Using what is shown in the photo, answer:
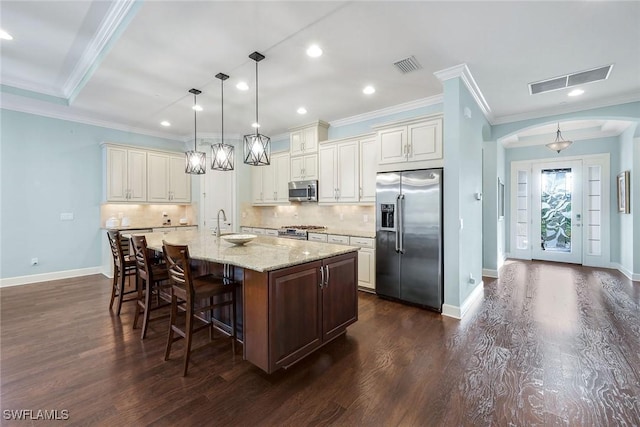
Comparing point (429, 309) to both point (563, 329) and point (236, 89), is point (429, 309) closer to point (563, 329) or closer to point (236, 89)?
point (563, 329)

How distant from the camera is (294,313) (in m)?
2.28

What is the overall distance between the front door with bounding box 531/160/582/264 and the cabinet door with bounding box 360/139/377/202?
5.05 metres

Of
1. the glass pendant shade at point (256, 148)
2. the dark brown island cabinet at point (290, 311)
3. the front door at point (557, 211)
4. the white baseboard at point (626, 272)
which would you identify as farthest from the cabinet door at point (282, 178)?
the white baseboard at point (626, 272)

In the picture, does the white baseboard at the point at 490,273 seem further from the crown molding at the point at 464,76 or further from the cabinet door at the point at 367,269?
the crown molding at the point at 464,76

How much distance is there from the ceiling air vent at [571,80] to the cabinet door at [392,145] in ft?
6.02

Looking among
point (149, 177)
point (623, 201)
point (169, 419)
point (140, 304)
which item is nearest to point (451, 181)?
point (169, 419)

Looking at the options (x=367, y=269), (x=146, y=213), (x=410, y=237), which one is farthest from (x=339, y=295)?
(x=146, y=213)


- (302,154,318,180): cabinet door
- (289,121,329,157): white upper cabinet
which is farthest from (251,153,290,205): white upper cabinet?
(302,154,318,180): cabinet door

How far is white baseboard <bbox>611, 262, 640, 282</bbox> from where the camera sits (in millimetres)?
5000

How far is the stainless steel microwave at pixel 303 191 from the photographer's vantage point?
17.7 ft

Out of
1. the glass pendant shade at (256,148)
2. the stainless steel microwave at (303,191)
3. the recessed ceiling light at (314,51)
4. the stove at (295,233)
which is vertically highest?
the recessed ceiling light at (314,51)

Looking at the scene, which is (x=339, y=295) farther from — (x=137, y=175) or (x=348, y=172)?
(x=137, y=175)

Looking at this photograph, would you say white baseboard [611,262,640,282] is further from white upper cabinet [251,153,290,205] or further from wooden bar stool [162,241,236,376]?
wooden bar stool [162,241,236,376]

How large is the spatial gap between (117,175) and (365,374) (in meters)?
5.88
